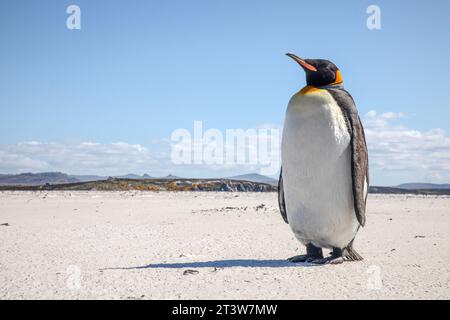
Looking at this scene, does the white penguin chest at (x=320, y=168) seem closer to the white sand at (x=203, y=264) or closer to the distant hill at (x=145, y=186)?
the white sand at (x=203, y=264)

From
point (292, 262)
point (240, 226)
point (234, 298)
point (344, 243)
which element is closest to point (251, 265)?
point (292, 262)

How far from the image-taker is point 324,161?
5547 millimetres

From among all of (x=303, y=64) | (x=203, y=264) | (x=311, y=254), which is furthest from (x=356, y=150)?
(x=203, y=264)

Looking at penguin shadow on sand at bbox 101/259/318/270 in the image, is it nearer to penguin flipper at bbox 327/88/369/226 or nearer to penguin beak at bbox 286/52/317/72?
penguin flipper at bbox 327/88/369/226

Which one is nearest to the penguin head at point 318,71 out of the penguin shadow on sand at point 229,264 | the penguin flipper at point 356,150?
the penguin flipper at point 356,150

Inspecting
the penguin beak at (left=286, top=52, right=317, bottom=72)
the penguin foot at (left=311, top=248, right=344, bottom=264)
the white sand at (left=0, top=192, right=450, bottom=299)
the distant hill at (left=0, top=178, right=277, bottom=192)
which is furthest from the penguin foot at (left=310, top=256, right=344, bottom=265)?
the distant hill at (left=0, top=178, right=277, bottom=192)

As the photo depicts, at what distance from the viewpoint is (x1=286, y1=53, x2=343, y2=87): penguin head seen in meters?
5.73

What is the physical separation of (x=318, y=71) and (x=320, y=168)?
1.16 m

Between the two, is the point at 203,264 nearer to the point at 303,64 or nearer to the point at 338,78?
the point at 303,64

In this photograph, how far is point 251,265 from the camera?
5.61m

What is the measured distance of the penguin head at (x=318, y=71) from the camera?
5.73m

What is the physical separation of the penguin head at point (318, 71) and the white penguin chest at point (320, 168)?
0.74 ft
